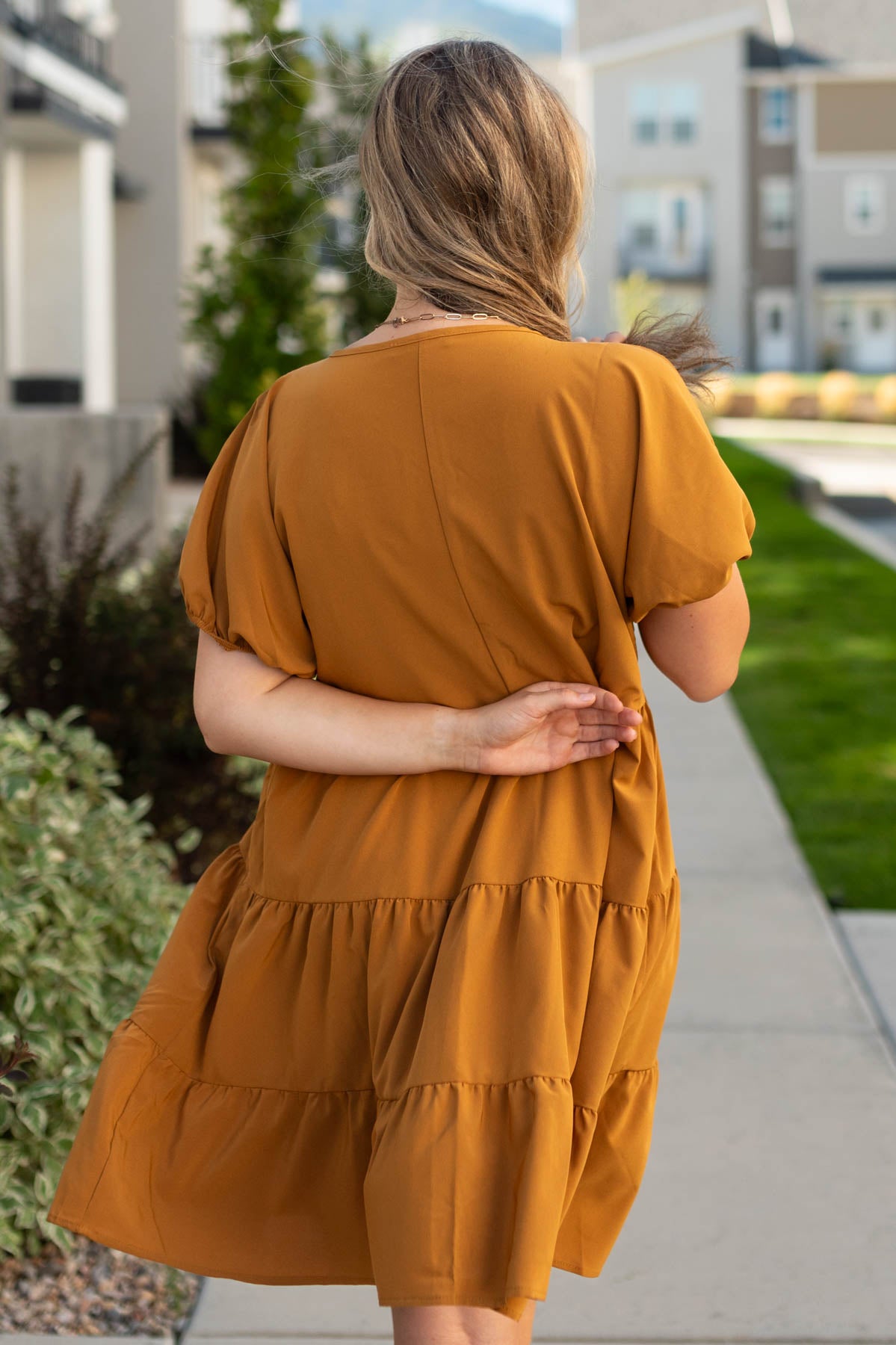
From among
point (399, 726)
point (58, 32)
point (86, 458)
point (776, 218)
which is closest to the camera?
point (399, 726)

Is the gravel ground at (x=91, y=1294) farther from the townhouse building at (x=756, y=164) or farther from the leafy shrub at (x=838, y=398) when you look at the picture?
the townhouse building at (x=756, y=164)

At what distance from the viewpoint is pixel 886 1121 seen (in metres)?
3.40

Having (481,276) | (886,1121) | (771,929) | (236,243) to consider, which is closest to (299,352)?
(236,243)

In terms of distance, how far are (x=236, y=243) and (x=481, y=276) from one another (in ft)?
37.6

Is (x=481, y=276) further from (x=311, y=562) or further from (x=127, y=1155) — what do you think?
(x=127, y=1155)

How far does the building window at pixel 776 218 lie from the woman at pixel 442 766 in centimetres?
5325

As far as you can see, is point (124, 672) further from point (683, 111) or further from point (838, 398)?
point (683, 111)

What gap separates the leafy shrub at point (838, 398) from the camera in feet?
115

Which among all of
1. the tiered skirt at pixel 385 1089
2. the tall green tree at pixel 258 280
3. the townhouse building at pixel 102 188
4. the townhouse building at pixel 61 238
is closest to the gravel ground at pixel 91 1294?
the tiered skirt at pixel 385 1089

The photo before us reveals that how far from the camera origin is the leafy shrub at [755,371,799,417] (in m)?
36.7

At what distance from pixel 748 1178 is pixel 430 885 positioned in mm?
1845

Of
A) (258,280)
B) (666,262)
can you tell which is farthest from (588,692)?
(666,262)

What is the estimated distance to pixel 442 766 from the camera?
1.67 metres

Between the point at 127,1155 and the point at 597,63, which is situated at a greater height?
the point at 597,63
